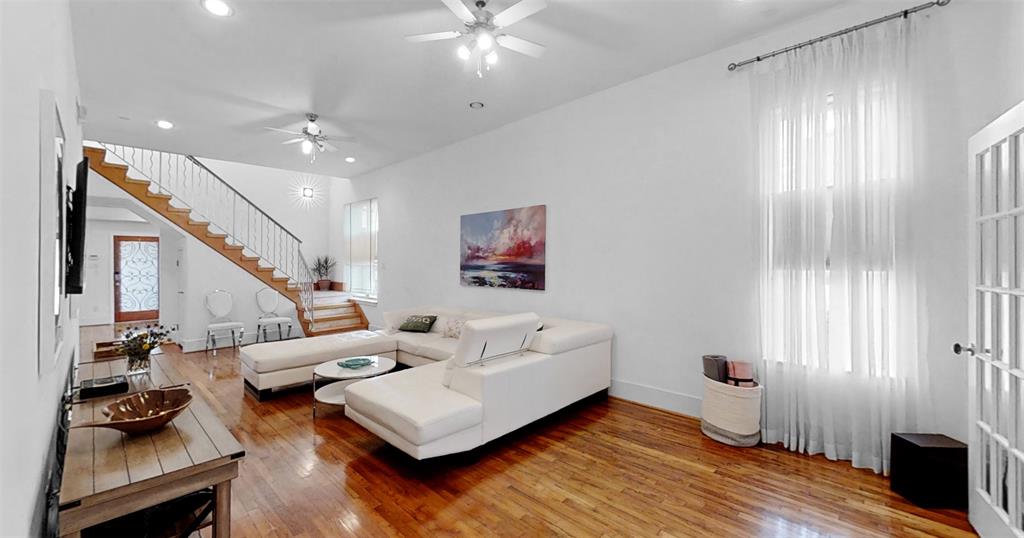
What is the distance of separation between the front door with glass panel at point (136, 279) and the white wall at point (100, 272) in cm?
10

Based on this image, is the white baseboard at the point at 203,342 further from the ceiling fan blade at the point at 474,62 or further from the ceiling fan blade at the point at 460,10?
the ceiling fan blade at the point at 460,10

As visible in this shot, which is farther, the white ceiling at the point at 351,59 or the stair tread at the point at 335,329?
the stair tread at the point at 335,329

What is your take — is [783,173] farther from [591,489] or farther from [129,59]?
[129,59]

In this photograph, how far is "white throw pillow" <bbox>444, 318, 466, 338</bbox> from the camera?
5.15m

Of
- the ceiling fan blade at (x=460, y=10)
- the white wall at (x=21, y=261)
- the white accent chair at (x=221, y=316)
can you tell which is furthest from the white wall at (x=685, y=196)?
the white accent chair at (x=221, y=316)

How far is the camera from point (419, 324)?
213 inches

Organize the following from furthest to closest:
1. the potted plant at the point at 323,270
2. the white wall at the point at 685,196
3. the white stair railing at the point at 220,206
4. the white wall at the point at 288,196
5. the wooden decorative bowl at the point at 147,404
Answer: the potted plant at the point at 323,270 → the white wall at the point at 288,196 → the white stair railing at the point at 220,206 → the white wall at the point at 685,196 → the wooden decorative bowl at the point at 147,404

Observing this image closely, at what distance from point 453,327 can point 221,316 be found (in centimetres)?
469

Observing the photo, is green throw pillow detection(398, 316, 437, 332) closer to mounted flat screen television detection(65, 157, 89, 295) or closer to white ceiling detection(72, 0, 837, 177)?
white ceiling detection(72, 0, 837, 177)

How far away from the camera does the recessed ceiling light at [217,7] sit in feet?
9.18

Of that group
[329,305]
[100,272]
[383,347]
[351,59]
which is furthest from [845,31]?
[100,272]

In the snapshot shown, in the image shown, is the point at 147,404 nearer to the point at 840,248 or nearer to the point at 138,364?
the point at 138,364

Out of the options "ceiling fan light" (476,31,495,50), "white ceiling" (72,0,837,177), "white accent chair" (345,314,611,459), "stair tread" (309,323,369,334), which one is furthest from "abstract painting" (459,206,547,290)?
"stair tread" (309,323,369,334)

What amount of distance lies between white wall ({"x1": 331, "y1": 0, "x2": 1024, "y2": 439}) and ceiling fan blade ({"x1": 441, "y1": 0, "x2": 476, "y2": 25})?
201 centimetres
